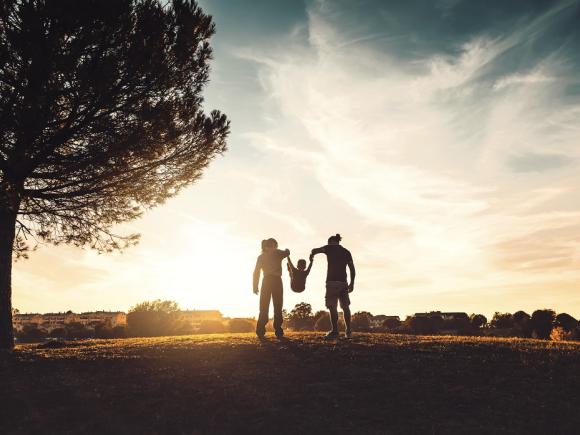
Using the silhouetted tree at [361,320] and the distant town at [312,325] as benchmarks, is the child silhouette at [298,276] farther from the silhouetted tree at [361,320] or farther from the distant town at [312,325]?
the silhouetted tree at [361,320]

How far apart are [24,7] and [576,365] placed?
54.6 ft

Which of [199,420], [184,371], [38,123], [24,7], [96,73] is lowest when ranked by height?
[199,420]

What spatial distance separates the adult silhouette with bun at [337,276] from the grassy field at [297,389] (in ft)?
3.30

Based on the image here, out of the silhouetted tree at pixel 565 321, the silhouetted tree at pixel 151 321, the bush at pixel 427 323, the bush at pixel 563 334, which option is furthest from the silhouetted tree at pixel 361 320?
the silhouetted tree at pixel 151 321

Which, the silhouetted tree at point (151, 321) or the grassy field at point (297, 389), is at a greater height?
the silhouetted tree at point (151, 321)

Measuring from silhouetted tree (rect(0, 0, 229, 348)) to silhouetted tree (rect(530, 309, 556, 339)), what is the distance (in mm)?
40755

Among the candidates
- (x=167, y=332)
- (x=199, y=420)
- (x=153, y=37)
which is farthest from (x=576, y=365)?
(x=167, y=332)

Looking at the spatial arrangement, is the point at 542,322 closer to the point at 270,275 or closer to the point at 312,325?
the point at 312,325

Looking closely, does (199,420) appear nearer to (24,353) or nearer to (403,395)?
(403,395)

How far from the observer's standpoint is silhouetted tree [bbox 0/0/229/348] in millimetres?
13703

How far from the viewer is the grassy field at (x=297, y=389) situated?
7.76 meters

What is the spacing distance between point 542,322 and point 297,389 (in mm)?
45987

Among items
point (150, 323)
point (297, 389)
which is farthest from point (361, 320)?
point (297, 389)

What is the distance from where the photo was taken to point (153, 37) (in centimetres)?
1519
